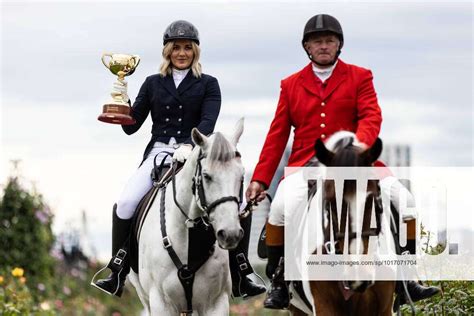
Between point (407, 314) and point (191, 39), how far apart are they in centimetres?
363

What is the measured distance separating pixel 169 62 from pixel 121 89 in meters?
0.58

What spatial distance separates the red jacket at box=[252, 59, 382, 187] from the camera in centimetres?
983

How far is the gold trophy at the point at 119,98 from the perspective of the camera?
456 inches

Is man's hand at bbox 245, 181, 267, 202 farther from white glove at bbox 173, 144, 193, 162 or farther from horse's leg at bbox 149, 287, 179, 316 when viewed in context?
horse's leg at bbox 149, 287, 179, 316

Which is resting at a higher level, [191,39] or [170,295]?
[191,39]

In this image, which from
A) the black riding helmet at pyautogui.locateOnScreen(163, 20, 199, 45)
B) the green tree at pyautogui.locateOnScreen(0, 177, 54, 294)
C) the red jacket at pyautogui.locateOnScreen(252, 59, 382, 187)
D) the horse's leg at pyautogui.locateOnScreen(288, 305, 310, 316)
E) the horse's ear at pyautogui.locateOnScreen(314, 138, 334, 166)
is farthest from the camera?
the green tree at pyautogui.locateOnScreen(0, 177, 54, 294)

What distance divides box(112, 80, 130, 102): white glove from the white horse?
1.25m

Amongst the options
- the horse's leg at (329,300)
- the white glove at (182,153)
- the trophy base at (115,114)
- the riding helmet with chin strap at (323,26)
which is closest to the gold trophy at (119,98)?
the trophy base at (115,114)

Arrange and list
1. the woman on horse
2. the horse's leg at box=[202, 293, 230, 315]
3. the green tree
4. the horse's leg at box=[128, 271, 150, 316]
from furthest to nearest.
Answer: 1. the green tree
2. the horse's leg at box=[128, 271, 150, 316]
3. the woman on horse
4. the horse's leg at box=[202, 293, 230, 315]

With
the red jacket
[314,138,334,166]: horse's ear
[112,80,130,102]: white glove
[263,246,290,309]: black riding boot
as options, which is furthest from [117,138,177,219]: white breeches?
[314,138,334,166]: horse's ear

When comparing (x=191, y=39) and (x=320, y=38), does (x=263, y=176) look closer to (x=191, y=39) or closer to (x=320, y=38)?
(x=320, y=38)

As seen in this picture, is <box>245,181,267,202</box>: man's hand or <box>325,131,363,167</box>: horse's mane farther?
<box>245,181,267,202</box>: man's hand

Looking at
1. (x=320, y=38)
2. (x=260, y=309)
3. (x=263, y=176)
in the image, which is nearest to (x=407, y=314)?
(x=263, y=176)

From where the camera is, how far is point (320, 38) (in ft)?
32.3
